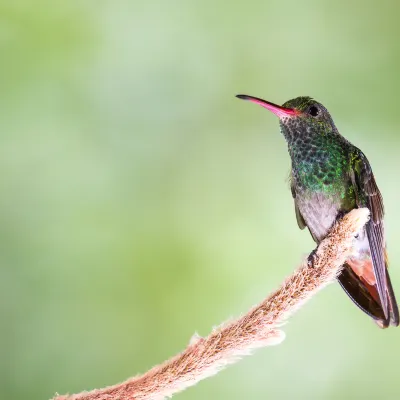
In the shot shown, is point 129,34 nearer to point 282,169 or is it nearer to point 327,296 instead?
point 282,169

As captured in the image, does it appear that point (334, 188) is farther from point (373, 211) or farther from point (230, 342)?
point (230, 342)

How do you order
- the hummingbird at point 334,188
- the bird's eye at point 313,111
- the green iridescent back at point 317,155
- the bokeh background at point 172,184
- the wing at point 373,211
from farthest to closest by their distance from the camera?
the bokeh background at point 172,184
the bird's eye at point 313,111
the green iridescent back at point 317,155
the hummingbird at point 334,188
the wing at point 373,211

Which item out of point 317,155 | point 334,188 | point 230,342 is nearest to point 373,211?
point 334,188

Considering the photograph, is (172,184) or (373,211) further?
(172,184)

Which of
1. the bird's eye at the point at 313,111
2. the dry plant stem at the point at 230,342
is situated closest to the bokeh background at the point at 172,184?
the bird's eye at the point at 313,111

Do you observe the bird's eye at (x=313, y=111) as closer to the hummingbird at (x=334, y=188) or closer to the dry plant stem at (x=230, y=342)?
the hummingbird at (x=334, y=188)

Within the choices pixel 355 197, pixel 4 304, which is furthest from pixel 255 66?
pixel 4 304
